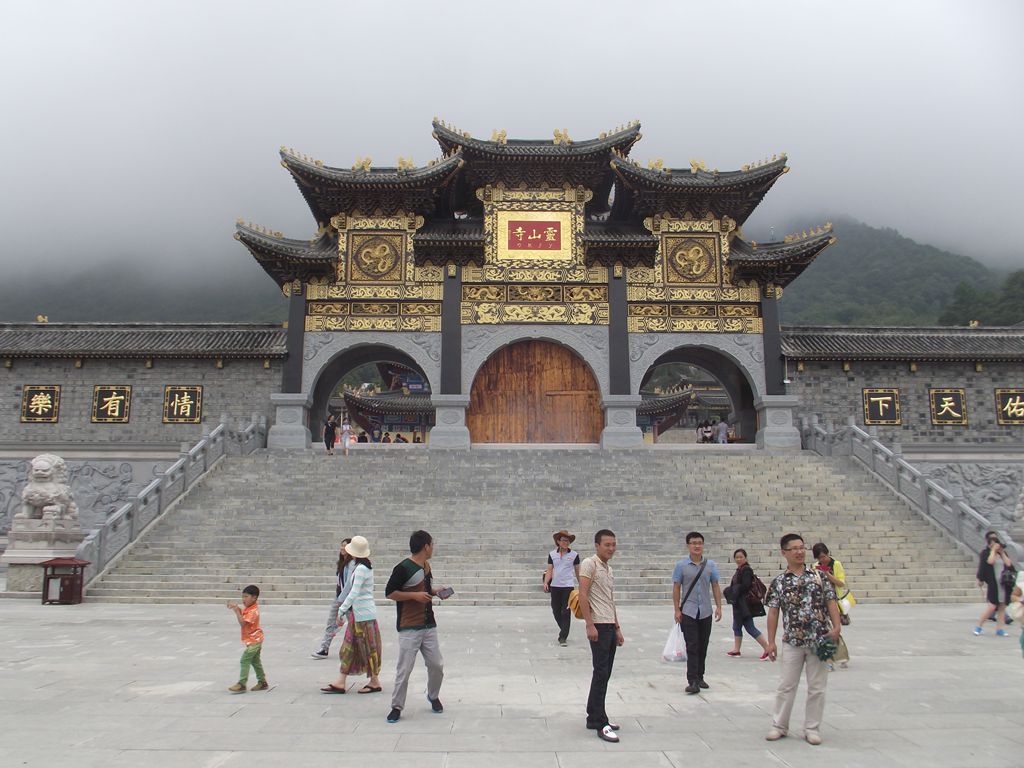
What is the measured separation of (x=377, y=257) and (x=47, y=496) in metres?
13.0

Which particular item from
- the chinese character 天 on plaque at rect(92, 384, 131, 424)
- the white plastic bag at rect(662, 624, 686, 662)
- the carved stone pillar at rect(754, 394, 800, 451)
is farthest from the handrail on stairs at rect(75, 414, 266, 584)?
the carved stone pillar at rect(754, 394, 800, 451)

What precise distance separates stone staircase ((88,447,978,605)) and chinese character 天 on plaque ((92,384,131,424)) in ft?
21.0

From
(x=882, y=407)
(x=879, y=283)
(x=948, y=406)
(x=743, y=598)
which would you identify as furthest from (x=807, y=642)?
(x=879, y=283)

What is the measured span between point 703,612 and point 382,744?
2.99m

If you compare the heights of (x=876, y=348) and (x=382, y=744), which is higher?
(x=876, y=348)

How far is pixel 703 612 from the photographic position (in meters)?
6.49

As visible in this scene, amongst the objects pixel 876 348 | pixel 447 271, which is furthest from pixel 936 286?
pixel 447 271

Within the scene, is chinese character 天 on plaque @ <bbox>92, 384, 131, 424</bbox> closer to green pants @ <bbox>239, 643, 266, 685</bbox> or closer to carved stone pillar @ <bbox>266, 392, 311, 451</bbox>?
carved stone pillar @ <bbox>266, 392, 311, 451</bbox>

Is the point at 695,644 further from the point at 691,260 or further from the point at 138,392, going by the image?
the point at 138,392

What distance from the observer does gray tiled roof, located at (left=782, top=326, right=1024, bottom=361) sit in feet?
76.4

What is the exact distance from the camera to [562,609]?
29.0 ft

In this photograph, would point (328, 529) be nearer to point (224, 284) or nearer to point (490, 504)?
point (490, 504)

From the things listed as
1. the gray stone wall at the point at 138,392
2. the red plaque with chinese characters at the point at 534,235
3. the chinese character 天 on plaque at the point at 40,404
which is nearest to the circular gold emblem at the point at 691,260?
the red plaque with chinese characters at the point at 534,235

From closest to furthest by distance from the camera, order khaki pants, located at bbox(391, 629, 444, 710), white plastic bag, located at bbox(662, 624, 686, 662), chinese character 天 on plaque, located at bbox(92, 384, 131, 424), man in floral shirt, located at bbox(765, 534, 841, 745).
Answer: man in floral shirt, located at bbox(765, 534, 841, 745) < khaki pants, located at bbox(391, 629, 444, 710) < white plastic bag, located at bbox(662, 624, 686, 662) < chinese character 天 on plaque, located at bbox(92, 384, 131, 424)
